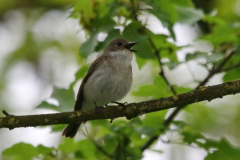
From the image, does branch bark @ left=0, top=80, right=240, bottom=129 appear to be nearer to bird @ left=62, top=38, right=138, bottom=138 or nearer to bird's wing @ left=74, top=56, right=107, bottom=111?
bird @ left=62, top=38, right=138, bottom=138

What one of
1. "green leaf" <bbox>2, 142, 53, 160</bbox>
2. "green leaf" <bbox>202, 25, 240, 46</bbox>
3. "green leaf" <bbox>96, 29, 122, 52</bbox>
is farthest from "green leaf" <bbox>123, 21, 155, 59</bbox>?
"green leaf" <bbox>2, 142, 53, 160</bbox>

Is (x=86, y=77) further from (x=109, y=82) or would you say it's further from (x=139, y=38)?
(x=139, y=38)

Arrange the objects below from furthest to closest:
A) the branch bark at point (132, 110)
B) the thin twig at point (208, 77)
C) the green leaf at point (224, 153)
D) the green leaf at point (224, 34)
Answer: the thin twig at point (208, 77) < the green leaf at point (224, 34) < the green leaf at point (224, 153) < the branch bark at point (132, 110)

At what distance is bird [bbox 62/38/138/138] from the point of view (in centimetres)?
491

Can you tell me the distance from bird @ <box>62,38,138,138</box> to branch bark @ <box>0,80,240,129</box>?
0.80 m

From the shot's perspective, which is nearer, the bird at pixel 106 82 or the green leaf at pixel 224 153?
the green leaf at pixel 224 153

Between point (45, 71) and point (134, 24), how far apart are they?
5.93 metres

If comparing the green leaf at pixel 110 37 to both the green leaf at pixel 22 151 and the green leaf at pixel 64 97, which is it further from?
the green leaf at pixel 22 151

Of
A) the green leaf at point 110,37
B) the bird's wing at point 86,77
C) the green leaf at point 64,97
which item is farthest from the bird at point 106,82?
the green leaf at point 110,37

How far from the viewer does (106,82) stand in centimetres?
489

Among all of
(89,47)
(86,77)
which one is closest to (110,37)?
(89,47)

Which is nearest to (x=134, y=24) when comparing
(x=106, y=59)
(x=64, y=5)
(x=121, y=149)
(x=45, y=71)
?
(x=106, y=59)

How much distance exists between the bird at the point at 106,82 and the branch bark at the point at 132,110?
0.80 metres

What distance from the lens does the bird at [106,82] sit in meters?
4.91
